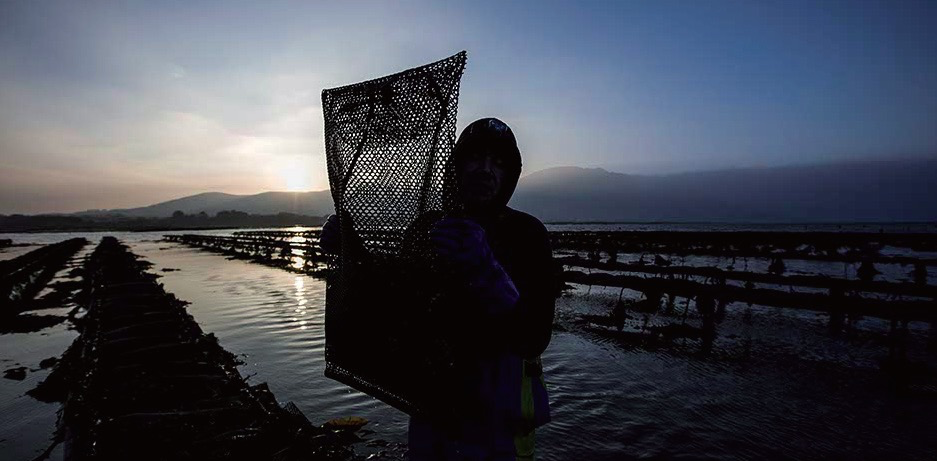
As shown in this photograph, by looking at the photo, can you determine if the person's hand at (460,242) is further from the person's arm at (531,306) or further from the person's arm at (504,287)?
the person's arm at (531,306)

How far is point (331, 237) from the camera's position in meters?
1.94

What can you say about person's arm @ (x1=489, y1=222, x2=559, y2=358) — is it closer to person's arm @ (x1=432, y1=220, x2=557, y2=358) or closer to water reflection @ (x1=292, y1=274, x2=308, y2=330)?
person's arm @ (x1=432, y1=220, x2=557, y2=358)

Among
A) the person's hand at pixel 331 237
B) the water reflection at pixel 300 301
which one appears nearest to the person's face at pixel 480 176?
the person's hand at pixel 331 237

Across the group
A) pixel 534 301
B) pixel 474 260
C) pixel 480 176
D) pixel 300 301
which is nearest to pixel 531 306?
pixel 534 301

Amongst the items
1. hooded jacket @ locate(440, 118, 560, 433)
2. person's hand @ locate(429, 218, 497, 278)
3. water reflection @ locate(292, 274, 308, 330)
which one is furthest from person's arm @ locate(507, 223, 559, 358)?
water reflection @ locate(292, 274, 308, 330)

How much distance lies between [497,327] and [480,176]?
58cm

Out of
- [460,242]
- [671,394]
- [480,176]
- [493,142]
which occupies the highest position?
[493,142]

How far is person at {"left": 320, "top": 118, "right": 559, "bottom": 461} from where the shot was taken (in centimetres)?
158

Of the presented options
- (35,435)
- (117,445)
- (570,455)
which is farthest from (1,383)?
(570,455)

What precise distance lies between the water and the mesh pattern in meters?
3.84

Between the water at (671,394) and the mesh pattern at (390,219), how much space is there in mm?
3845

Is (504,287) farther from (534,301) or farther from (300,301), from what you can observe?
(300,301)

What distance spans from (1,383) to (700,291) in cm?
1402

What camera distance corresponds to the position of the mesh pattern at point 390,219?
5.17ft
